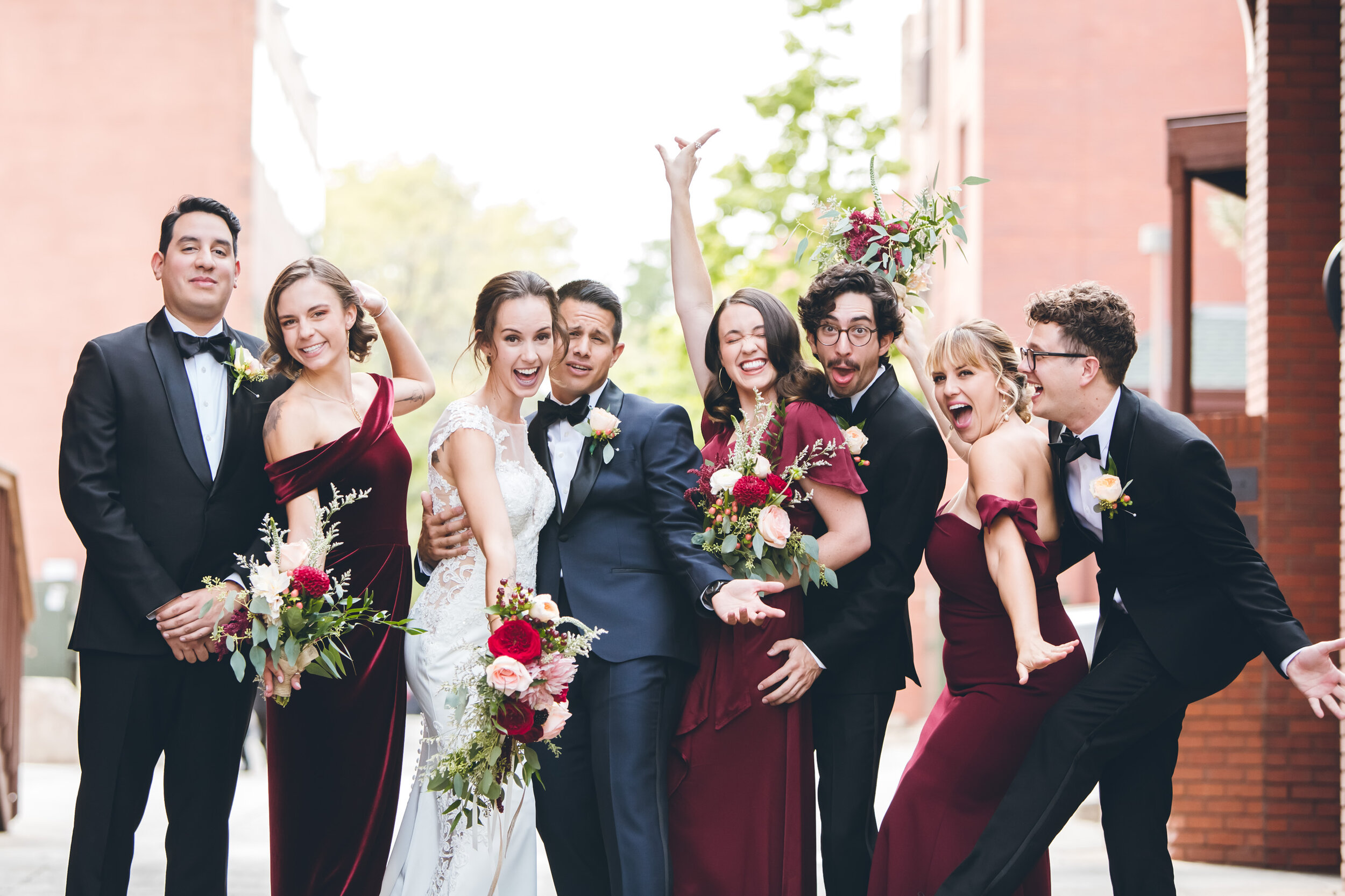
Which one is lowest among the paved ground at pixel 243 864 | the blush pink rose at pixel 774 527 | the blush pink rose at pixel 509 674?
the paved ground at pixel 243 864

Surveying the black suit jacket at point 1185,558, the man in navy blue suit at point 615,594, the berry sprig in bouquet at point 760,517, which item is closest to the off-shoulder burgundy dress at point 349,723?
the man in navy blue suit at point 615,594

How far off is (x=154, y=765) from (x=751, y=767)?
2.16m

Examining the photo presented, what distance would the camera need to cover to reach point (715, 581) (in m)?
4.59

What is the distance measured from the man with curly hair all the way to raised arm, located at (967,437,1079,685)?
0.74ft

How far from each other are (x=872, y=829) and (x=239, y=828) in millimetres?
6402

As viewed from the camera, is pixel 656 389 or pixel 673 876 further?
pixel 656 389

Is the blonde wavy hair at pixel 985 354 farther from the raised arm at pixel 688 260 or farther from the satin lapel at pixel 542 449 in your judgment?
the satin lapel at pixel 542 449

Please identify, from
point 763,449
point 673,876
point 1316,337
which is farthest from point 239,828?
point 1316,337

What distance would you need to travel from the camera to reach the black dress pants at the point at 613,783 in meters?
4.53

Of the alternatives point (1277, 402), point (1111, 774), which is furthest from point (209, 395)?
point (1277, 402)

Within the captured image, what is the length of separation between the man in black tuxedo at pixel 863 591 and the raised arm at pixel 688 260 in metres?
0.66

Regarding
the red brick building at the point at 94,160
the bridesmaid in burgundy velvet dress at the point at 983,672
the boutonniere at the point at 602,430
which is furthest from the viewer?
the red brick building at the point at 94,160

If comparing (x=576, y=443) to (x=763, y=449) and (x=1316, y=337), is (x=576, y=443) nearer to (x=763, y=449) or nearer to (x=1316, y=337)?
(x=763, y=449)

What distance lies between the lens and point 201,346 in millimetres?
4793
